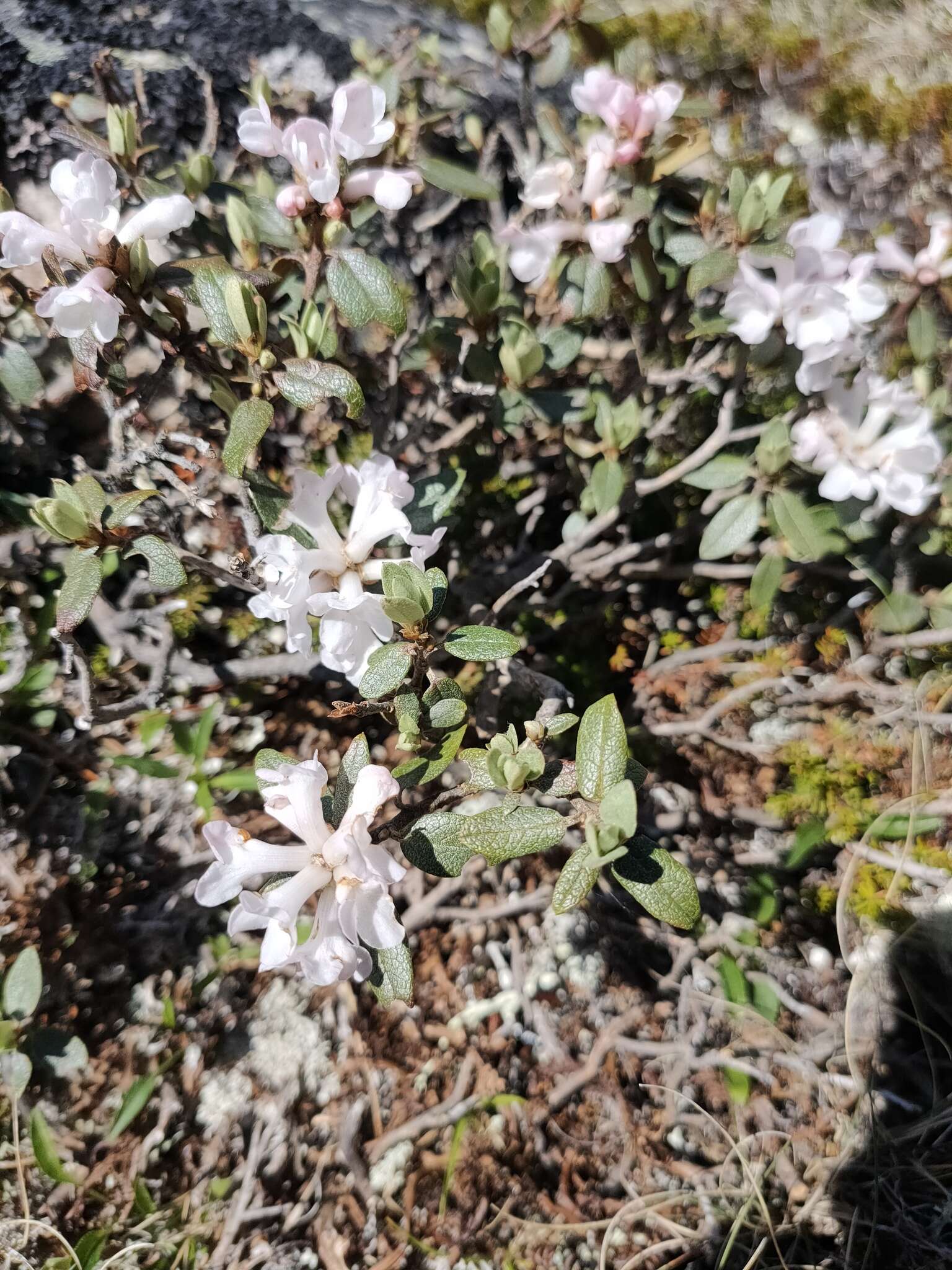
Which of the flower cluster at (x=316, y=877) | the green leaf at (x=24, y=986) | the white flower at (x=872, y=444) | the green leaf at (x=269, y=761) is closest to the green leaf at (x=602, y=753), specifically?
the flower cluster at (x=316, y=877)

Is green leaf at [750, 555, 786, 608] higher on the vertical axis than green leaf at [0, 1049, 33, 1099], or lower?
higher

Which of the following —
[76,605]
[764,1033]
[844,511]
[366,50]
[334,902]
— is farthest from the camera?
[366,50]

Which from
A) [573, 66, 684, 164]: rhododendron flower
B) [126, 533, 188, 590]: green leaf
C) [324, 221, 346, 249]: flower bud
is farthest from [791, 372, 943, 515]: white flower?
[126, 533, 188, 590]: green leaf

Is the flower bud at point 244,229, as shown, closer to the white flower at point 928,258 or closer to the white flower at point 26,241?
the white flower at point 26,241

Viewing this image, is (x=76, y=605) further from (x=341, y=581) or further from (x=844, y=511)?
(x=844, y=511)

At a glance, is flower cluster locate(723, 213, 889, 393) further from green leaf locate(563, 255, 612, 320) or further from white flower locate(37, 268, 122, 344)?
white flower locate(37, 268, 122, 344)

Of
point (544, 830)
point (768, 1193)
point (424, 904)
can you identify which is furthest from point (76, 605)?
point (768, 1193)
